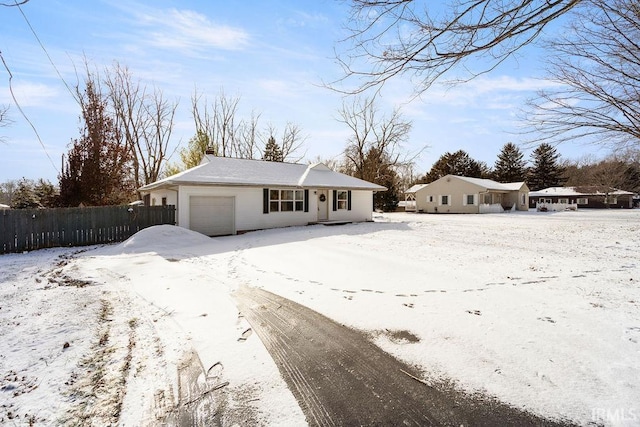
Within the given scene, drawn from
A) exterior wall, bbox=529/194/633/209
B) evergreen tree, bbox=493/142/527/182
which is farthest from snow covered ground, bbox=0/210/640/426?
evergreen tree, bbox=493/142/527/182

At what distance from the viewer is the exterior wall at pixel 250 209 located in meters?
13.2

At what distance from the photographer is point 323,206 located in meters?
19.3

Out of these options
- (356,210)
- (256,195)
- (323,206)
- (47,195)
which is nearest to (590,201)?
(356,210)

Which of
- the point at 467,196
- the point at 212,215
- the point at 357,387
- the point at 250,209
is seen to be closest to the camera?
the point at 357,387

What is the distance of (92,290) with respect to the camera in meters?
5.60

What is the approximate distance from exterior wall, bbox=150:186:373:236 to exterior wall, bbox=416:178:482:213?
17676 mm

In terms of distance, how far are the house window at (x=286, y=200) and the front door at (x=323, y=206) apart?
5.64ft

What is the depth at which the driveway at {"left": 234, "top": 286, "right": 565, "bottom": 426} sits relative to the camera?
2.28 meters

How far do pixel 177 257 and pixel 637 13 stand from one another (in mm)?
11116

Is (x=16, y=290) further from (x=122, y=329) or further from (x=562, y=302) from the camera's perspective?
(x=562, y=302)

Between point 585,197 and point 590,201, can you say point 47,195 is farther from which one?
point 590,201

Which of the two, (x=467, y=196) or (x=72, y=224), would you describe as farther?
(x=467, y=196)

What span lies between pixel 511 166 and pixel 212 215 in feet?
172

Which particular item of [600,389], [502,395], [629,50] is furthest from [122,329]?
[629,50]
